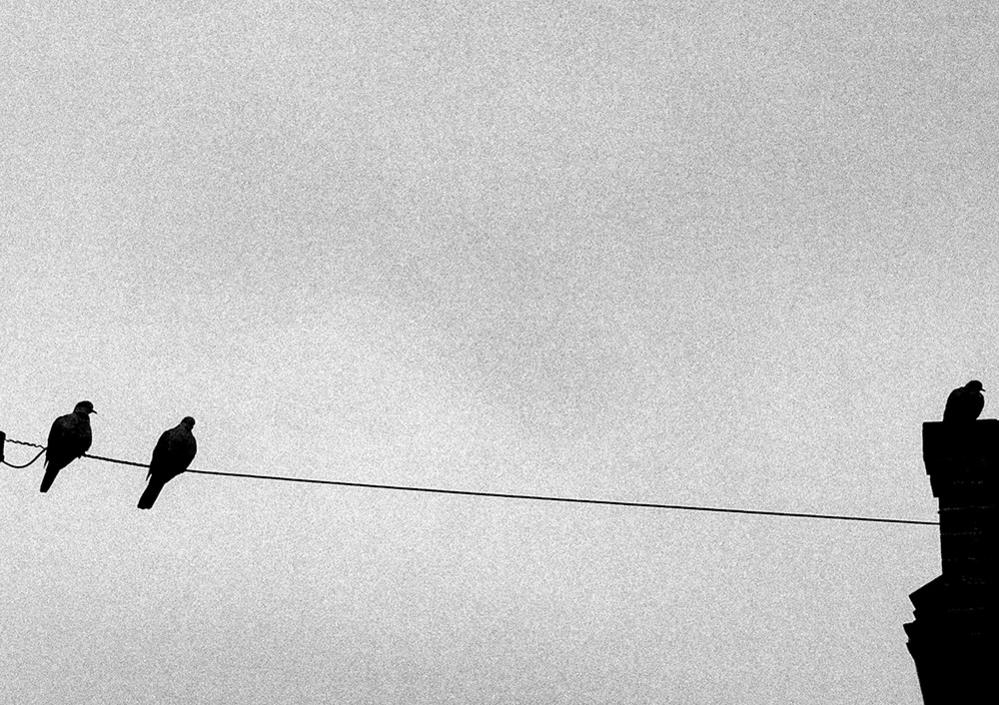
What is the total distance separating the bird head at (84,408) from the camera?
17312 mm

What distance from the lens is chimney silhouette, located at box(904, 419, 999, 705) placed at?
11227mm

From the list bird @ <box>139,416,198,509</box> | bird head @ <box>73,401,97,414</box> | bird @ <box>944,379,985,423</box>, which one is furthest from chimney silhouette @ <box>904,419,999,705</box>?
bird head @ <box>73,401,97,414</box>

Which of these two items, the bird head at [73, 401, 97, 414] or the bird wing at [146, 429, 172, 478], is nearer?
the bird wing at [146, 429, 172, 478]

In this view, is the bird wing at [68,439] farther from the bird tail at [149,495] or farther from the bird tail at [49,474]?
the bird tail at [149,495]

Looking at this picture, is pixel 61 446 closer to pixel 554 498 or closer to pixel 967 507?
pixel 554 498

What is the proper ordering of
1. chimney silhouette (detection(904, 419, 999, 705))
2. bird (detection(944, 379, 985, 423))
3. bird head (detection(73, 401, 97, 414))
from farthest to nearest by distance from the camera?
1. bird head (detection(73, 401, 97, 414))
2. bird (detection(944, 379, 985, 423))
3. chimney silhouette (detection(904, 419, 999, 705))

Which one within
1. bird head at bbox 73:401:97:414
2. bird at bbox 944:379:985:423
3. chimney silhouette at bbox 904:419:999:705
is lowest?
chimney silhouette at bbox 904:419:999:705

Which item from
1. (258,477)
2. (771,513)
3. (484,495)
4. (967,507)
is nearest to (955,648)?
(967,507)

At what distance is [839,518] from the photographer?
1179 cm

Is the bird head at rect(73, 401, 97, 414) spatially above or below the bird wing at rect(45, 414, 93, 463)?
above

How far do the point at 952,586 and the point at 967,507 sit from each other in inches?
30.5

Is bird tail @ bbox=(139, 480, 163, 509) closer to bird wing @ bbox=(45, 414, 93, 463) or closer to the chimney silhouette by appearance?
bird wing @ bbox=(45, 414, 93, 463)

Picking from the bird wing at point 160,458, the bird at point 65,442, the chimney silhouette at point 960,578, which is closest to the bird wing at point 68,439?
the bird at point 65,442

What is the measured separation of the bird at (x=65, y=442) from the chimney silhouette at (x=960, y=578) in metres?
11.1
